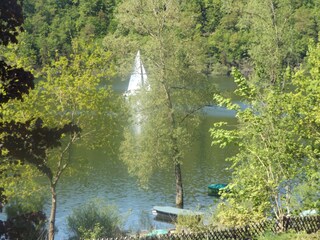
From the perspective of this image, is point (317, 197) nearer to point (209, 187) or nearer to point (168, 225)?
point (168, 225)

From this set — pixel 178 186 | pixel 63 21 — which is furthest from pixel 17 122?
pixel 63 21

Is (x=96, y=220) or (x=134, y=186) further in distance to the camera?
(x=134, y=186)

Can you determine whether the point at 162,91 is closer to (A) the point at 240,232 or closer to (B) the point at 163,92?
(B) the point at 163,92

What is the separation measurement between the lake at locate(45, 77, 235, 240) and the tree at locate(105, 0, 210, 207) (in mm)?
1507

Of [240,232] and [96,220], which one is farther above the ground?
[96,220]

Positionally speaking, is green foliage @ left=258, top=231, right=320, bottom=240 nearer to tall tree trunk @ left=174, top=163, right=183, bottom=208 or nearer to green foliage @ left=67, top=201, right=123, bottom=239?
green foliage @ left=67, top=201, right=123, bottom=239

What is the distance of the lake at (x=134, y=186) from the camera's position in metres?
26.7

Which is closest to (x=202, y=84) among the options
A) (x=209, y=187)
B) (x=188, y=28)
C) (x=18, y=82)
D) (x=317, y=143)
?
(x=188, y=28)

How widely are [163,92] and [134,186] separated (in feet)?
18.1

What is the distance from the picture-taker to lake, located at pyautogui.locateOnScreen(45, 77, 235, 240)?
26734mm

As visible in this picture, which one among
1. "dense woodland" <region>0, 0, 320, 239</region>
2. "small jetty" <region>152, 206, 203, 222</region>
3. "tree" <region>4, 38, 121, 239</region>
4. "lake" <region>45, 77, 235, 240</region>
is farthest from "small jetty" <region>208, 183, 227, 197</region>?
"tree" <region>4, 38, 121, 239</region>

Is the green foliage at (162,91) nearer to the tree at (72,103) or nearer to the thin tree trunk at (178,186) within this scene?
the thin tree trunk at (178,186)

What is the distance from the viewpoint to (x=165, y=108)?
92.0 ft

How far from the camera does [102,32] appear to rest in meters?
134
